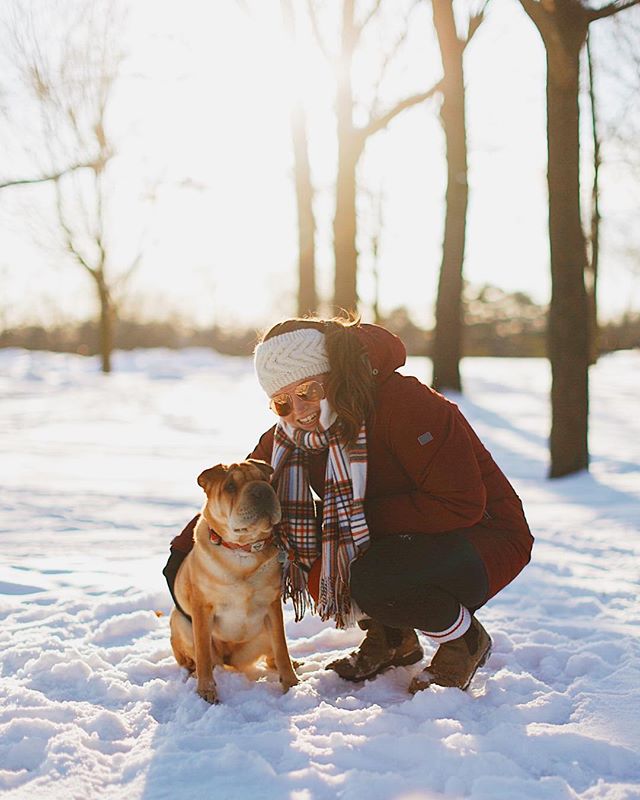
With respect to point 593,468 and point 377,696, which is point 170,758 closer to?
point 377,696

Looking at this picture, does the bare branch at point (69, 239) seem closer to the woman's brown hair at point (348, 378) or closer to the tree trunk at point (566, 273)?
the tree trunk at point (566, 273)

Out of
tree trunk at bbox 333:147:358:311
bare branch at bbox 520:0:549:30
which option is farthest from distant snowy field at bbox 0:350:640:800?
tree trunk at bbox 333:147:358:311

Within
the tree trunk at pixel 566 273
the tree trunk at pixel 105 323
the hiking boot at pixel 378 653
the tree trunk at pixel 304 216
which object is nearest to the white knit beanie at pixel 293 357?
the hiking boot at pixel 378 653

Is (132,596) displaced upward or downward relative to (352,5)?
downward

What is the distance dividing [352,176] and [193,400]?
19.7 ft

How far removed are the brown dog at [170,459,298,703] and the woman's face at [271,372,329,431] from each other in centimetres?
23

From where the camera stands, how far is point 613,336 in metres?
36.6

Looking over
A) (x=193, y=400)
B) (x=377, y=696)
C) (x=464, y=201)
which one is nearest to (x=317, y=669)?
(x=377, y=696)

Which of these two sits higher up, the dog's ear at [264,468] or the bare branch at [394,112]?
the bare branch at [394,112]

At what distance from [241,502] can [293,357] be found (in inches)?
22.1

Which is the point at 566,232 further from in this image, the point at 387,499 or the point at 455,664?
the point at 455,664

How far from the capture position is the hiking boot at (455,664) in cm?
296

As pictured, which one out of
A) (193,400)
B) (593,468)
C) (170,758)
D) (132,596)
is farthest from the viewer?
(193,400)

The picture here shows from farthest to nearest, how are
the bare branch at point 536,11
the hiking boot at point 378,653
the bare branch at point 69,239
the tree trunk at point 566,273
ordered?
the bare branch at point 69,239, the tree trunk at point 566,273, the bare branch at point 536,11, the hiking boot at point 378,653
